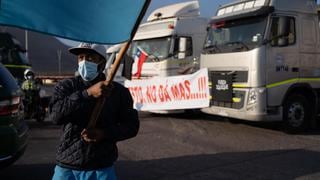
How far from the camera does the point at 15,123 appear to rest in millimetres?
5664

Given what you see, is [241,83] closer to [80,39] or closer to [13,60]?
[80,39]

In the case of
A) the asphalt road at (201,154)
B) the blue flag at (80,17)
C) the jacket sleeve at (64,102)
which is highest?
the blue flag at (80,17)

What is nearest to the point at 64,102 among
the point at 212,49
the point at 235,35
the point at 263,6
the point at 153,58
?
the point at 263,6

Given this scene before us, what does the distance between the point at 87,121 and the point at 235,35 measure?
319 inches

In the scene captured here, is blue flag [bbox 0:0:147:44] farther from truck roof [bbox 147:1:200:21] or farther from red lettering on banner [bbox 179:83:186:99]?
truck roof [bbox 147:1:200:21]

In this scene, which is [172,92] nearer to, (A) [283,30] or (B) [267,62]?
(B) [267,62]

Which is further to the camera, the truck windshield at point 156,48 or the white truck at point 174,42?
the truck windshield at point 156,48

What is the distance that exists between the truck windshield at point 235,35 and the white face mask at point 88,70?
289 inches

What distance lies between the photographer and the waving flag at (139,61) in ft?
46.1

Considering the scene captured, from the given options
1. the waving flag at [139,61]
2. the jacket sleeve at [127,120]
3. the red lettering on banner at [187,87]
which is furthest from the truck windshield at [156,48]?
the jacket sleeve at [127,120]

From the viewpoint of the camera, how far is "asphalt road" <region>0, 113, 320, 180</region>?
6771mm

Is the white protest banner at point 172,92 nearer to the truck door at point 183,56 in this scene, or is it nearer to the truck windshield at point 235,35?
the truck door at point 183,56

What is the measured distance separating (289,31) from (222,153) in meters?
3.65

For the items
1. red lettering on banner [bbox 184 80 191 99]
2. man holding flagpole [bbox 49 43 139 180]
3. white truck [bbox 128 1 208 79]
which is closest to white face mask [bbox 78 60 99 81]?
man holding flagpole [bbox 49 43 139 180]
